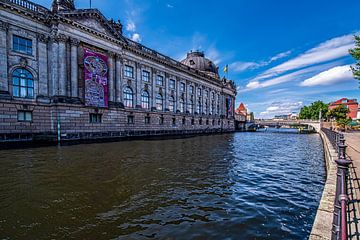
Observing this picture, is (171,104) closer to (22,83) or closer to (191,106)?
(191,106)

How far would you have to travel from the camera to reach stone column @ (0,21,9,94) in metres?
17.7

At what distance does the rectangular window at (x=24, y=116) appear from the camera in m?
18.6

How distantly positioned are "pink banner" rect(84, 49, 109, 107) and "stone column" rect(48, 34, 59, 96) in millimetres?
3188

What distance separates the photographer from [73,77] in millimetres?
22406

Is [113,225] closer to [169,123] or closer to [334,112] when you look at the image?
[169,123]

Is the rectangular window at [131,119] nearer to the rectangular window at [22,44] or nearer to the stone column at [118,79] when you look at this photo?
the stone column at [118,79]

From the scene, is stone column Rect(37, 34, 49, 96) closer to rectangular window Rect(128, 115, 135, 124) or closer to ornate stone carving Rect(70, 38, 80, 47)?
ornate stone carving Rect(70, 38, 80, 47)

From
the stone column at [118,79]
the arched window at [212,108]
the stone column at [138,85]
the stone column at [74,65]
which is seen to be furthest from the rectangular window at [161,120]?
the arched window at [212,108]

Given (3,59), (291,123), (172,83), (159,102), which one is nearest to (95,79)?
(3,59)

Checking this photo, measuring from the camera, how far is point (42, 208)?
4773mm

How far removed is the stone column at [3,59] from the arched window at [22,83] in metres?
0.80

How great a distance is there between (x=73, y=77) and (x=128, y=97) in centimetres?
908

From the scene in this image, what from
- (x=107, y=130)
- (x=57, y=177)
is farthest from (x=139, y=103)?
(x=57, y=177)

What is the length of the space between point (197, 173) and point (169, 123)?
96.1ft
